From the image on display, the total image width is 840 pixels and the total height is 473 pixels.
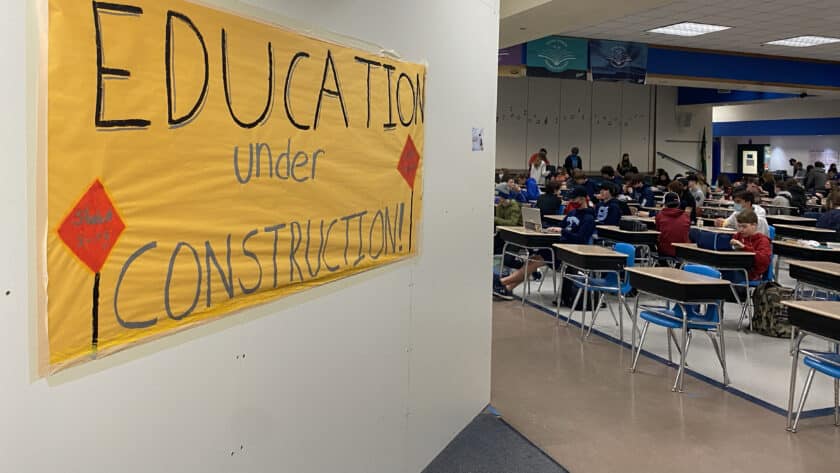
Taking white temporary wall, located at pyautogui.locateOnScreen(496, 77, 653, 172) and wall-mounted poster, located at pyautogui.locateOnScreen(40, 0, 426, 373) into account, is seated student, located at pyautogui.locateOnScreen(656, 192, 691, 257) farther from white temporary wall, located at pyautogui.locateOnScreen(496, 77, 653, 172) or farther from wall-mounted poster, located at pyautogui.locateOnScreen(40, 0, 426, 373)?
white temporary wall, located at pyautogui.locateOnScreen(496, 77, 653, 172)

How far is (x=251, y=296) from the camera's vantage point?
211 cm

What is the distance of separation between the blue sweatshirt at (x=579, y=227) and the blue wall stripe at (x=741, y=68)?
6.27 m

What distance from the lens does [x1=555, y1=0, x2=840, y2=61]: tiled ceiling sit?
29.5ft

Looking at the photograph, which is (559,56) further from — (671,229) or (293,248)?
(293,248)

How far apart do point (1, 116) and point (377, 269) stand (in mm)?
1649

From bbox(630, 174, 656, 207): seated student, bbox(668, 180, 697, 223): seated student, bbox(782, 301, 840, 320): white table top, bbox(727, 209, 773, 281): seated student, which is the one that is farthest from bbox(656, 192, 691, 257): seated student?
bbox(630, 174, 656, 207): seated student

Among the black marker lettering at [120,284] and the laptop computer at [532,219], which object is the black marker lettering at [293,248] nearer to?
the black marker lettering at [120,284]

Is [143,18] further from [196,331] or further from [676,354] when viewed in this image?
[676,354]

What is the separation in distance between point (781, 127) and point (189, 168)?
2321 cm

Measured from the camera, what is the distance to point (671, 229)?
719 cm

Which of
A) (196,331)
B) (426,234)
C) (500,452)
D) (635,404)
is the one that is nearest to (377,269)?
(426,234)

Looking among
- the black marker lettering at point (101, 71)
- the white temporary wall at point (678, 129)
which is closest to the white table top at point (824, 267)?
the black marker lettering at point (101, 71)

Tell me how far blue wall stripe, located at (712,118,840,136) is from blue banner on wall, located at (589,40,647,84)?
11574 millimetres

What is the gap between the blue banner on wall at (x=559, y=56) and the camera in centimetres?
1059
